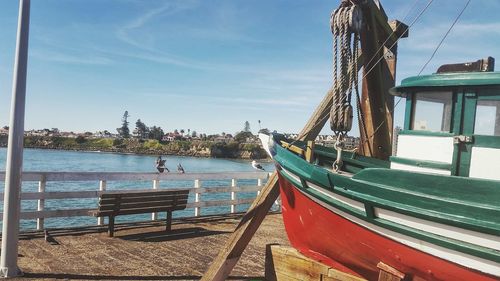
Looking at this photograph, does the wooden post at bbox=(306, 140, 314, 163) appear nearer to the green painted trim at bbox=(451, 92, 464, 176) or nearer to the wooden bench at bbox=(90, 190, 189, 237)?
the green painted trim at bbox=(451, 92, 464, 176)

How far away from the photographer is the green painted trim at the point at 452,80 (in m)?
4.31

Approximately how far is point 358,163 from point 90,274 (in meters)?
4.37

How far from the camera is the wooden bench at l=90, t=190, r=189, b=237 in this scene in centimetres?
838

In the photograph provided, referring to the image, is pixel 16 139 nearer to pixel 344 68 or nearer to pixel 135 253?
pixel 135 253

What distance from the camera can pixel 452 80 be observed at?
4.59 metres

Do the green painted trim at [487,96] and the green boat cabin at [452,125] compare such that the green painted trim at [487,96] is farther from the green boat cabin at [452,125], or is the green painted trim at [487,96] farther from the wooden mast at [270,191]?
the wooden mast at [270,191]

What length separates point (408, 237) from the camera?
4109 mm

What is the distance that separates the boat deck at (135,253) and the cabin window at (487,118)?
3655 millimetres

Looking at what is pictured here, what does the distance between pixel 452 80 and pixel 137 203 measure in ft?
20.6

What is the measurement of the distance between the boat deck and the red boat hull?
144 cm

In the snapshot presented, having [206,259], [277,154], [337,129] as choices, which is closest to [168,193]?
[206,259]

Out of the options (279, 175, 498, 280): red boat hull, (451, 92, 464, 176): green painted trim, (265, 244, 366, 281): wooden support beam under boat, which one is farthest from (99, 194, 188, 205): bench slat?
(451, 92, 464, 176): green painted trim

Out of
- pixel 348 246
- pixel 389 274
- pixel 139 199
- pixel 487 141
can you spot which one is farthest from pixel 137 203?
pixel 487 141

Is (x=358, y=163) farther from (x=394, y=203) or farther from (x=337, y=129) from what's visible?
(x=394, y=203)
